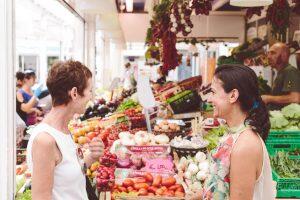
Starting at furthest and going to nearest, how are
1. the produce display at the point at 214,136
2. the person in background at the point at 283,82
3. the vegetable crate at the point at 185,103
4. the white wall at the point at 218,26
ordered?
the white wall at the point at 218,26 → the vegetable crate at the point at 185,103 → the person in background at the point at 283,82 → the produce display at the point at 214,136

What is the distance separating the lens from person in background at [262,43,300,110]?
6.10 m

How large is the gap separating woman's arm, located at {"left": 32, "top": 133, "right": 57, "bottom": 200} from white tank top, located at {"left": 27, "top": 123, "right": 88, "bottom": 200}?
0.06 meters

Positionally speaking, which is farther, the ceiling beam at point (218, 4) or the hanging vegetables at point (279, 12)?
the ceiling beam at point (218, 4)

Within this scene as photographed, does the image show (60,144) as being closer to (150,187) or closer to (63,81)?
(63,81)

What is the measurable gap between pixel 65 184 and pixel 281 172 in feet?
7.56

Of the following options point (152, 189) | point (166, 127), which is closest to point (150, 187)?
point (152, 189)

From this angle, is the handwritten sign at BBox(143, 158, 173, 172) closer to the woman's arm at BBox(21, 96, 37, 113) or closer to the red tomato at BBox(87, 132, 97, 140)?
the red tomato at BBox(87, 132, 97, 140)

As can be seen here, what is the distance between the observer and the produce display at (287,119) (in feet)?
15.5

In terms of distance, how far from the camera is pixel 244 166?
2150mm

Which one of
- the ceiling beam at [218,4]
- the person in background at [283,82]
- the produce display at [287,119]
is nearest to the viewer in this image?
the produce display at [287,119]

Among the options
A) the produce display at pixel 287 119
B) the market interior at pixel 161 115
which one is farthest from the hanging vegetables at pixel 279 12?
the produce display at pixel 287 119

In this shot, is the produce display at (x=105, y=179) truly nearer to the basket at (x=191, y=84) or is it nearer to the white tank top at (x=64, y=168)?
the white tank top at (x=64, y=168)

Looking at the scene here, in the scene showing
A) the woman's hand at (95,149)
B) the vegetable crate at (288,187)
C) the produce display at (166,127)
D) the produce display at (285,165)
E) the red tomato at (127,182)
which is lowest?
the vegetable crate at (288,187)

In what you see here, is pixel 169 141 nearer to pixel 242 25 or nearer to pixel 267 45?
pixel 267 45
